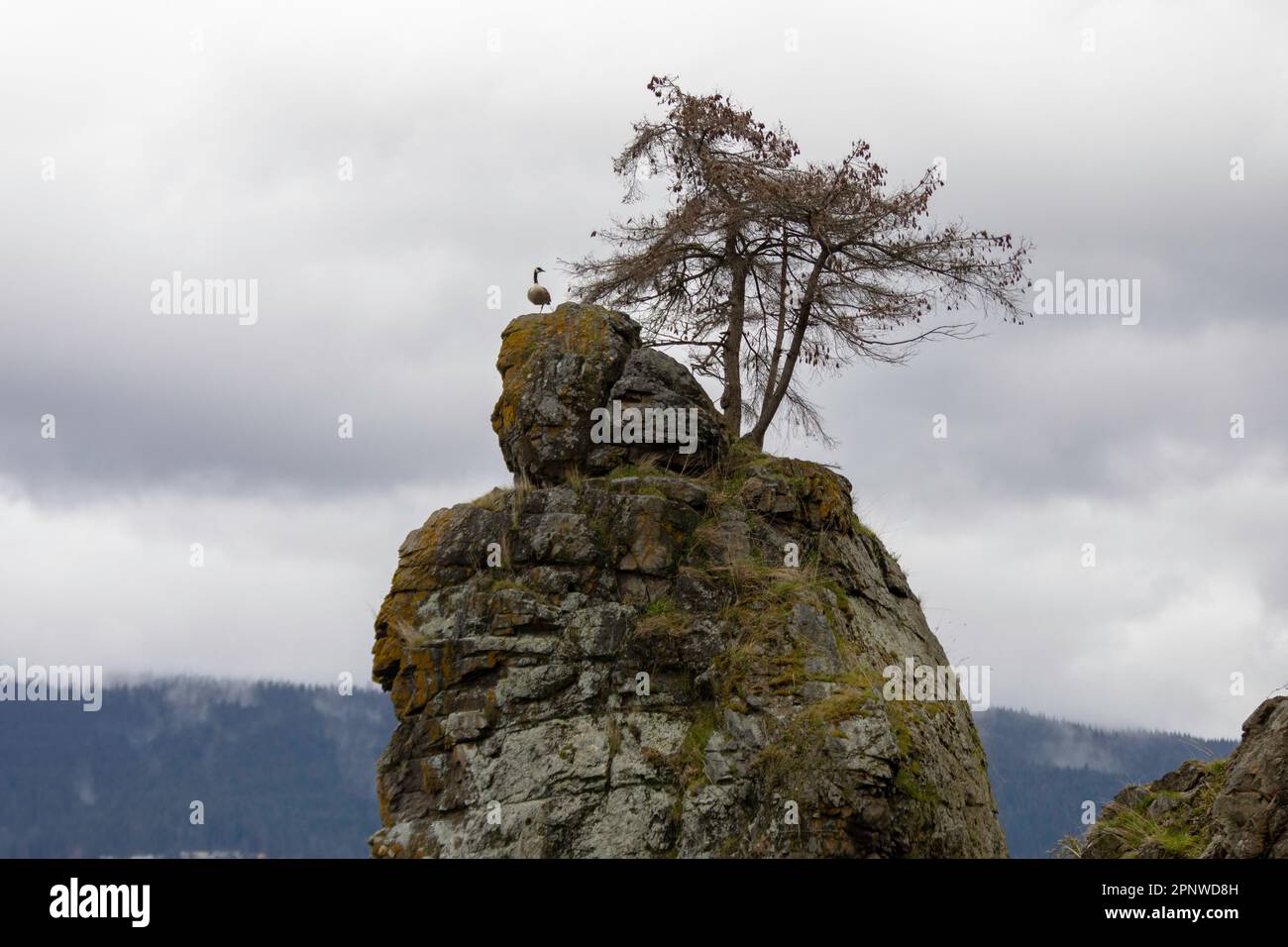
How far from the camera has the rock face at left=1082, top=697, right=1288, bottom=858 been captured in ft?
55.2

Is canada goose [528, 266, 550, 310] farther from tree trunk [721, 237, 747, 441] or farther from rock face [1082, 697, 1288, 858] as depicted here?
rock face [1082, 697, 1288, 858]

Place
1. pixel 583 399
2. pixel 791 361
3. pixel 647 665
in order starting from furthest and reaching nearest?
pixel 791 361 < pixel 583 399 < pixel 647 665

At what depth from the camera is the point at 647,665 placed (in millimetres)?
20438

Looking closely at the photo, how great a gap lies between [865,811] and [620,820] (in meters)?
3.37

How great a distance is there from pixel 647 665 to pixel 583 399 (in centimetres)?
505

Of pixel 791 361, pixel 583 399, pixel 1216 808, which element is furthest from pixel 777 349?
pixel 1216 808

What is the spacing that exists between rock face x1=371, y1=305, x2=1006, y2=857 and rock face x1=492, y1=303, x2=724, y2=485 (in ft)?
0.14

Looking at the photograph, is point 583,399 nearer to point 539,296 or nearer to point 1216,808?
point 539,296

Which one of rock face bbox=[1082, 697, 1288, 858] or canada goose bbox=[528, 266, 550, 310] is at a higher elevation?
canada goose bbox=[528, 266, 550, 310]

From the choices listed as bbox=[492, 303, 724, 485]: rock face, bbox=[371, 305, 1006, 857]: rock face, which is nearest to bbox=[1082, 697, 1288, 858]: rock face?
bbox=[371, 305, 1006, 857]: rock face

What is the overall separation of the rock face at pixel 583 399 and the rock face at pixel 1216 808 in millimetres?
8568

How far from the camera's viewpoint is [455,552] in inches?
864
